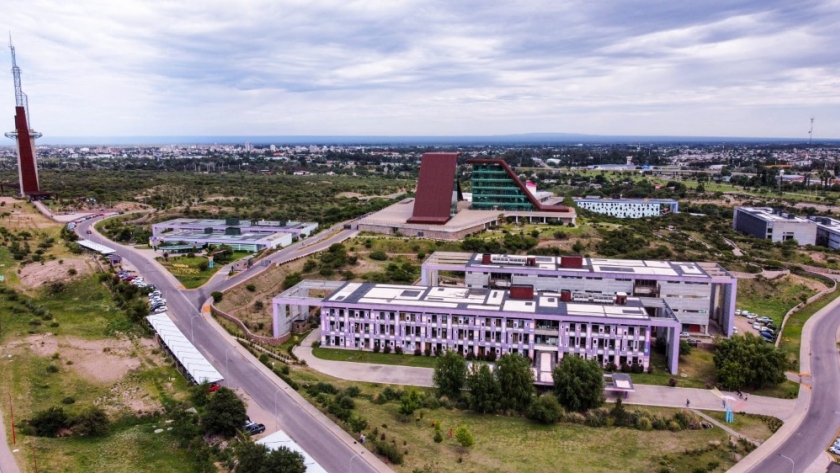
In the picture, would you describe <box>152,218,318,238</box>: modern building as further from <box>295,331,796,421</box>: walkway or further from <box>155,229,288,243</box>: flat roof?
<box>295,331,796,421</box>: walkway

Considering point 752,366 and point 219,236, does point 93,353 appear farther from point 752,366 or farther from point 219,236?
point 752,366

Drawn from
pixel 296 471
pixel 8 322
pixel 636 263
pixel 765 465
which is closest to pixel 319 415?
pixel 296 471

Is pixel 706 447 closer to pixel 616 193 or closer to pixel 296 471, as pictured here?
pixel 296 471

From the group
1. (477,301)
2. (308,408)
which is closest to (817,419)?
(477,301)

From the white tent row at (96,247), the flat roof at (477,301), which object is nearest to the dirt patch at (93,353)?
the flat roof at (477,301)

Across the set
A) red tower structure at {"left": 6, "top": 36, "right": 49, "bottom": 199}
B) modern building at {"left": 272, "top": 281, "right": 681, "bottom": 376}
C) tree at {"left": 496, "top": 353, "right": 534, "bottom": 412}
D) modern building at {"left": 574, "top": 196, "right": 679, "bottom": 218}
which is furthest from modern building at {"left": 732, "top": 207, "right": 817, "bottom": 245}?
red tower structure at {"left": 6, "top": 36, "right": 49, "bottom": 199}

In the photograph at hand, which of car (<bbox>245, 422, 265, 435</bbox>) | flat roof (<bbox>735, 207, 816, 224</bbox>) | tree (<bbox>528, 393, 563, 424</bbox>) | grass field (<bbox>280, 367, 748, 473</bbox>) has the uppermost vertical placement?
flat roof (<bbox>735, 207, 816, 224</bbox>)
